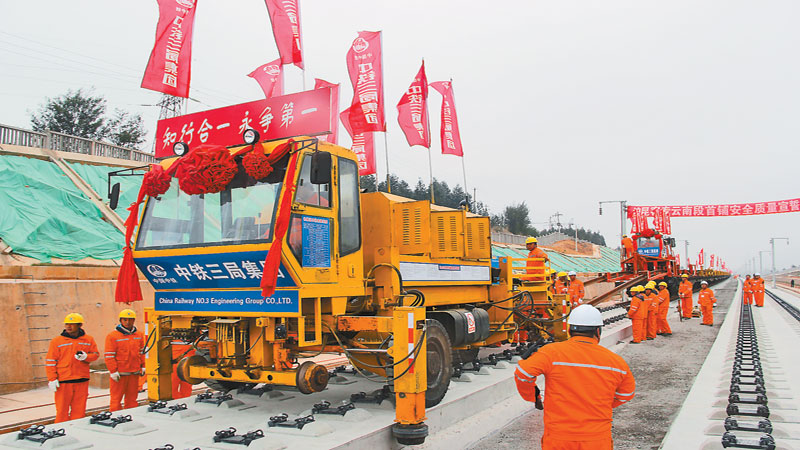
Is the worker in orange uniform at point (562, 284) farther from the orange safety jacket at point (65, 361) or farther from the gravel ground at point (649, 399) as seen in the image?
the orange safety jacket at point (65, 361)

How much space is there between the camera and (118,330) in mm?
7809

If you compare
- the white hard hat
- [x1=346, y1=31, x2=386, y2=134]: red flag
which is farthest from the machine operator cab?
[x1=346, y1=31, x2=386, y2=134]: red flag

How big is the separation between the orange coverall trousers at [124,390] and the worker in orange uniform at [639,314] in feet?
36.5

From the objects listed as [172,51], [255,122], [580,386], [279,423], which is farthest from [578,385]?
[172,51]

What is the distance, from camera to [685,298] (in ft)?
65.4

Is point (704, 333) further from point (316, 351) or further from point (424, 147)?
point (316, 351)

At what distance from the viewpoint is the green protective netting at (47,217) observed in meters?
14.3

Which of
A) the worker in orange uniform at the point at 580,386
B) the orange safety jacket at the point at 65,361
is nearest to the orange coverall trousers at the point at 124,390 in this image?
the orange safety jacket at the point at 65,361

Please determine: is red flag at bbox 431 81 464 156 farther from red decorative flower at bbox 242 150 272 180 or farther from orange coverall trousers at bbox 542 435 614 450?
orange coverall trousers at bbox 542 435 614 450

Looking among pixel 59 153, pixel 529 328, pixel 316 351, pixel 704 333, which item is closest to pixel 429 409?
pixel 316 351

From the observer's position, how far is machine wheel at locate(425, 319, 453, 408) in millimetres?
6617

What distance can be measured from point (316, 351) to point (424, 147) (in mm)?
9667

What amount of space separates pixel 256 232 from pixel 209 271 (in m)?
0.78

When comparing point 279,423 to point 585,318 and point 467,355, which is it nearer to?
point 585,318
